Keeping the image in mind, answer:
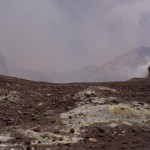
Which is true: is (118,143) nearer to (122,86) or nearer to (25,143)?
(25,143)

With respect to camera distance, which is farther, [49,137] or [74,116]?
[74,116]

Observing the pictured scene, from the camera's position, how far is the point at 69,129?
27672mm

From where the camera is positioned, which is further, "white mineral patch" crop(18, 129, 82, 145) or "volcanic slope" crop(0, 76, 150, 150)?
"volcanic slope" crop(0, 76, 150, 150)

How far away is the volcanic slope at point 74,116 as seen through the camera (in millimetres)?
25078

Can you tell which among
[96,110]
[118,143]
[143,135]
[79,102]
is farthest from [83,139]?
[79,102]

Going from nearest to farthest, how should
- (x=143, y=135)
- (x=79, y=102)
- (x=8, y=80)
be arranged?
(x=143, y=135) < (x=79, y=102) < (x=8, y=80)

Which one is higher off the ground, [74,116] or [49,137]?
[74,116]

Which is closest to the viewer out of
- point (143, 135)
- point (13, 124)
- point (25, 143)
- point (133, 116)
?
point (25, 143)

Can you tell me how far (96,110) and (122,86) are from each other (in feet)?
37.1

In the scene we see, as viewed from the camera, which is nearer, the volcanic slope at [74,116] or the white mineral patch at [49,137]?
the white mineral patch at [49,137]

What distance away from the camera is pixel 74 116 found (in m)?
30.3

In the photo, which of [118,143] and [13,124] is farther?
[13,124]

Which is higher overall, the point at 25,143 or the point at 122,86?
the point at 122,86

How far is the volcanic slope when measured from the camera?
25.1 meters
